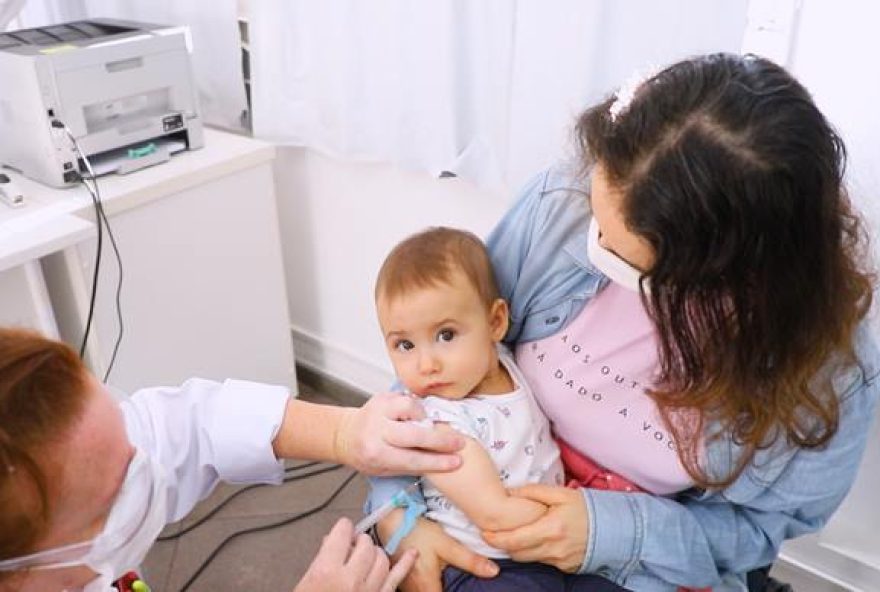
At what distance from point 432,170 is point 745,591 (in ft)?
3.31

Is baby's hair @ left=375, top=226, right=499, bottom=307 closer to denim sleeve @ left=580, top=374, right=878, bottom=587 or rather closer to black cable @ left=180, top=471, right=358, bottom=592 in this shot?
denim sleeve @ left=580, top=374, right=878, bottom=587

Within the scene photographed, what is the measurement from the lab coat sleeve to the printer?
85 centimetres

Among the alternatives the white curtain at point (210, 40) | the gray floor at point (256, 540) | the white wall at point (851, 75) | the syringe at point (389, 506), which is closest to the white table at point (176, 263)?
the white curtain at point (210, 40)

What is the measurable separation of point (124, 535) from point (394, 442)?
37 cm

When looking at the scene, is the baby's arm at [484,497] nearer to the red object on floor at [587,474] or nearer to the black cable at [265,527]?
the red object on floor at [587,474]

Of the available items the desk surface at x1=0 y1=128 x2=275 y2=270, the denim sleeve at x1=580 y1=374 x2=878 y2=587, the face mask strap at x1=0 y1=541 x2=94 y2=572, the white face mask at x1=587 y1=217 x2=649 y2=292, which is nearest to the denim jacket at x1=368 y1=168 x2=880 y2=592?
the denim sleeve at x1=580 y1=374 x2=878 y2=587

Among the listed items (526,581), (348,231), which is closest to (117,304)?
(348,231)

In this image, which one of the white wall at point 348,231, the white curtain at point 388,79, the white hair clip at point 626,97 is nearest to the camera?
the white hair clip at point 626,97

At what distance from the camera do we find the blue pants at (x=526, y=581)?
105cm

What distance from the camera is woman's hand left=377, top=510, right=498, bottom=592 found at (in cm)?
106

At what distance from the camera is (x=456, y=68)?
1.60m

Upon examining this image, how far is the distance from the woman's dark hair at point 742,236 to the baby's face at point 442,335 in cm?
28

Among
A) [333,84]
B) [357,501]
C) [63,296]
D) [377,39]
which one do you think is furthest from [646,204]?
[357,501]

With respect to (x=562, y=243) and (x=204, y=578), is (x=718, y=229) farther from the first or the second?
(x=204, y=578)
